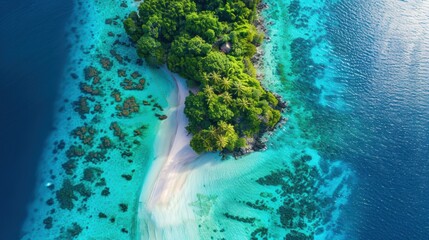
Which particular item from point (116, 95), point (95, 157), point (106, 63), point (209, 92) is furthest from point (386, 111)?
point (106, 63)

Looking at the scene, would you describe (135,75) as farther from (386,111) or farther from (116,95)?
(386,111)

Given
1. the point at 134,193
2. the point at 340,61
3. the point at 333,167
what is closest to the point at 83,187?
the point at 134,193

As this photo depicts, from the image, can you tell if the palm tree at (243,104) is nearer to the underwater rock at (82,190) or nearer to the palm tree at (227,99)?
the palm tree at (227,99)

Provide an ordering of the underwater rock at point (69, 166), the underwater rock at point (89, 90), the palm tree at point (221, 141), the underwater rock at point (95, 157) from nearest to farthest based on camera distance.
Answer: the palm tree at point (221, 141)
the underwater rock at point (69, 166)
the underwater rock at point (95, 157)
the underwater rock at point (89, 90)

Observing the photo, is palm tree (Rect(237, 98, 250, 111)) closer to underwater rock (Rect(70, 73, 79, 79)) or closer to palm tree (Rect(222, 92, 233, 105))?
palm tree (Rect(222, 92, 233, 105))

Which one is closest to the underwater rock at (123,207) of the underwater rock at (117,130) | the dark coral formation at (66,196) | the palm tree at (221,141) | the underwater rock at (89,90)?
the dark coral formation at (66,196)
